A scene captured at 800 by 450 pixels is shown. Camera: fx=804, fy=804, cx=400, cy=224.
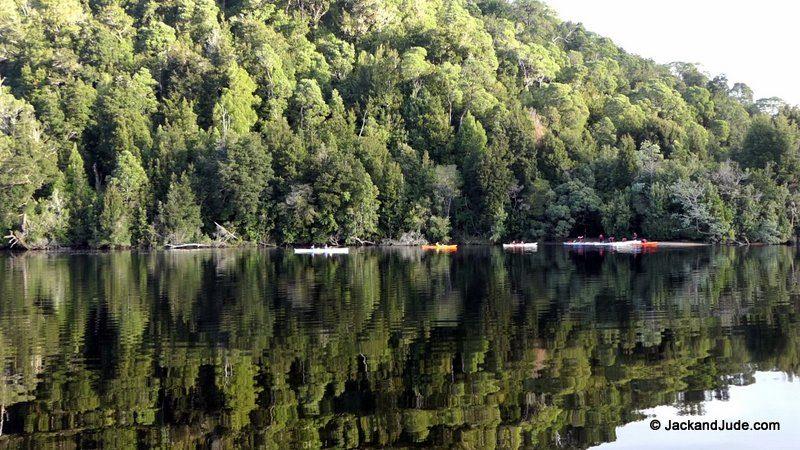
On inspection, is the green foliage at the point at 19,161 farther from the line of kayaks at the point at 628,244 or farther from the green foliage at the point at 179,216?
the line of kayaks at the point at 628,244

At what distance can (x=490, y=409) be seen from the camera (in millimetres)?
19734

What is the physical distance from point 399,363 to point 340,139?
258ft

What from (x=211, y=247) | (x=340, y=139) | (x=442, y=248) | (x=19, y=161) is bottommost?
(x=442, y=248)

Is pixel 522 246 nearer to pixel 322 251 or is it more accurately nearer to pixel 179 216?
pixel 322 251

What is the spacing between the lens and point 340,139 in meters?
101

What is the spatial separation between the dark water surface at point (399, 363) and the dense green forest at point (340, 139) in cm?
4370

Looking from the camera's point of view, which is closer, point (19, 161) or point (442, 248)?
point (442, 248)

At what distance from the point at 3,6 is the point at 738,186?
99.6 metres

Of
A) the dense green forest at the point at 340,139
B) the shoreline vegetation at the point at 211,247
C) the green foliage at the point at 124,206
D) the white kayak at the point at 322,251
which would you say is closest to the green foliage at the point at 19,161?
the dense green forest at the point at 340,139

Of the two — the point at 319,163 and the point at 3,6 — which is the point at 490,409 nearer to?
the point at 319,163

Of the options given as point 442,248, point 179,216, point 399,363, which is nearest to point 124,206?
point 179,216

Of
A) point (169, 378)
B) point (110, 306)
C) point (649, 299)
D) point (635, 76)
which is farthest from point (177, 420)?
point (635, 76)

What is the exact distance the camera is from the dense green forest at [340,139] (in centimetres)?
8906

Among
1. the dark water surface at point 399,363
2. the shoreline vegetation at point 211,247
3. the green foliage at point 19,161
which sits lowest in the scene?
the dark water surface at point 399,363
